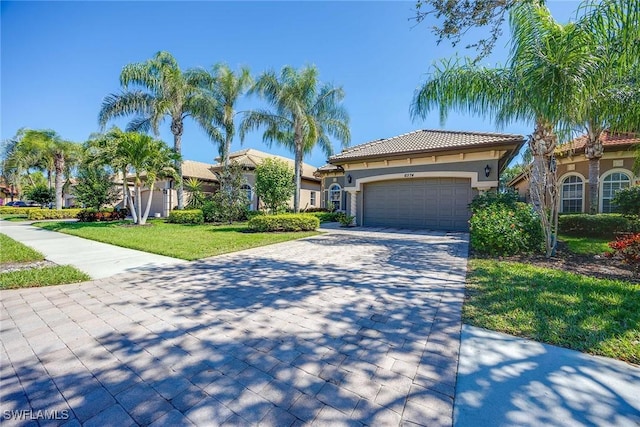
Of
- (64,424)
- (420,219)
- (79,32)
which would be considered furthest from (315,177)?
(64,424)

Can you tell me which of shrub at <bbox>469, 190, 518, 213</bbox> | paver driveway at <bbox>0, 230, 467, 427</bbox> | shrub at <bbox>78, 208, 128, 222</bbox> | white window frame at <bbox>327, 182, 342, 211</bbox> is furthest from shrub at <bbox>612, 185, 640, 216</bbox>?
shrub at <bbox>78, 208, 128, 222</bbox>

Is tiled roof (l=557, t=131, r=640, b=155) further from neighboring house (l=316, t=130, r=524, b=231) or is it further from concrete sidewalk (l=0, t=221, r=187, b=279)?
concrete sidewalk (l=0, t=221, r=187, b=279)

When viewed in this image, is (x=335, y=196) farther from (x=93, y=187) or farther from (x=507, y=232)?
(x=93, y=187)

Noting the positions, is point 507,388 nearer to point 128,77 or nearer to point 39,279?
point 39,279

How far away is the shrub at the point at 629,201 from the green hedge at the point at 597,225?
0.26 metres

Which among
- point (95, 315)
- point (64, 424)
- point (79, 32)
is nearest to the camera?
point (64, 424)

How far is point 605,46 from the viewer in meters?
5.18

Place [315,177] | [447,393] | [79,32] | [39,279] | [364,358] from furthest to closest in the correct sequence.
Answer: [315,177] → [79,32] → [39,279] → [364,358] → [447,393]

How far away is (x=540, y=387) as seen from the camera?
213cm

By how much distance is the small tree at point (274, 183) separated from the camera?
13180mm

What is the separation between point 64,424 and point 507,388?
332 cm

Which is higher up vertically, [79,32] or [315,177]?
[79,32]

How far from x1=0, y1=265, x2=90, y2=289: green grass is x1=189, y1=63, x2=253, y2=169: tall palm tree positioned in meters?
12.8

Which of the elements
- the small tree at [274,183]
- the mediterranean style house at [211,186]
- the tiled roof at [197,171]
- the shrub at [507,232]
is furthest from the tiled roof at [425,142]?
the tiled roof at [197,171]
